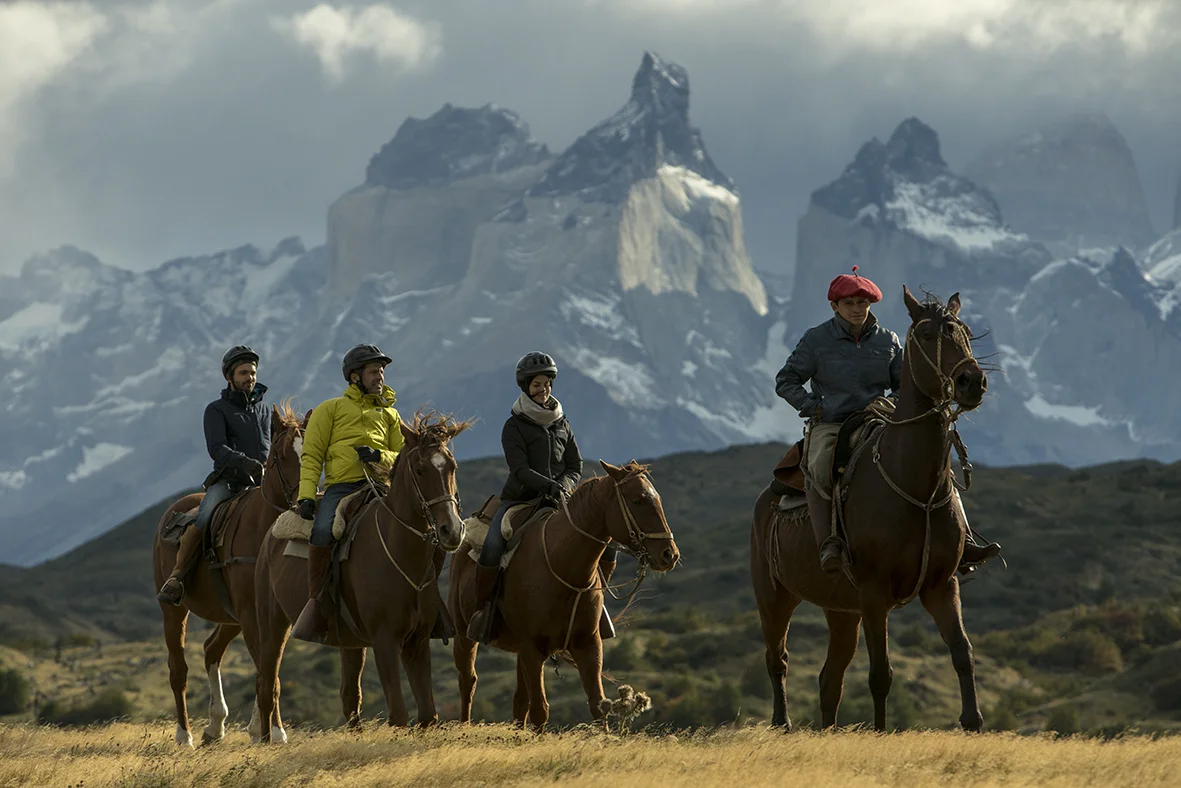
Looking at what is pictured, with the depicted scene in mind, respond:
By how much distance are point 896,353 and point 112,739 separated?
11793 millimetres

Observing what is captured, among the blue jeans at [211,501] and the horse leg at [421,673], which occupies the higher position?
the blue jeans at [211,501]

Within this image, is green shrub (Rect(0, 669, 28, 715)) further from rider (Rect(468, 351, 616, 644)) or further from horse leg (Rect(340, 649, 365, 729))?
rider (Rect(468, 351, 616, 644))

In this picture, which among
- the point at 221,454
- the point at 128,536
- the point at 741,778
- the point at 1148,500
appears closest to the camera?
the point at 741,778

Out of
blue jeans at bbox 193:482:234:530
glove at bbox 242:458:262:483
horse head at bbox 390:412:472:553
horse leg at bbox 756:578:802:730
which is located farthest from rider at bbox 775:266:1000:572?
blue jeans at bbox 193:482:234:530

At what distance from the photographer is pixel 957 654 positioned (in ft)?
47.6

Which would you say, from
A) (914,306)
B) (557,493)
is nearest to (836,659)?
(557,493)

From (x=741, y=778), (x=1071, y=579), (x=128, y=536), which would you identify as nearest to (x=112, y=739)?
(x=741, y=778)

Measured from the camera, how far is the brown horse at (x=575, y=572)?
16172 mm

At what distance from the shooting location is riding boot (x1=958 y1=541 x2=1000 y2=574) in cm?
1546

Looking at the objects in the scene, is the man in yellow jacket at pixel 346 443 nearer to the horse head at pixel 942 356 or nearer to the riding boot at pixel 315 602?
the riding boot at pixel 315 602

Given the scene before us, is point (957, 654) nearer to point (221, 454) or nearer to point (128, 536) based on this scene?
point (221, 454)

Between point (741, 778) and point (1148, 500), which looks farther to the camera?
point (1148, 500)

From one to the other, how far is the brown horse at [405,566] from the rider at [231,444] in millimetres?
3273

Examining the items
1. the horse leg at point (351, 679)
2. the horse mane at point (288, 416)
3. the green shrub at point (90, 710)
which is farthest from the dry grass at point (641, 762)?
the green shrub at point (90, 710)
